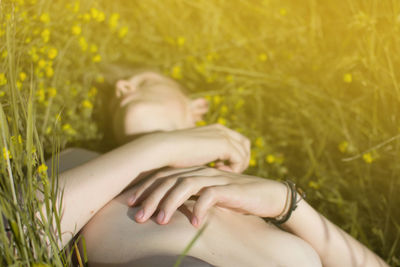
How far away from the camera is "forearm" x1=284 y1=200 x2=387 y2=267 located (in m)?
1.64

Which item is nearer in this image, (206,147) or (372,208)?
(206,147)

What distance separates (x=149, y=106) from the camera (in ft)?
6.26

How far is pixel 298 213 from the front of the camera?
5.36ft

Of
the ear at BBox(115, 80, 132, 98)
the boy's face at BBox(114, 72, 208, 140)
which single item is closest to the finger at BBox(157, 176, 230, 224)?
the boy's face at BBox(114, 72, 208, 140)

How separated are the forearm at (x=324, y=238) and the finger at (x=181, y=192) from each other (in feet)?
1.35

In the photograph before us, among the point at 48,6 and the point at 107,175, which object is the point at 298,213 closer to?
the point at 107,175

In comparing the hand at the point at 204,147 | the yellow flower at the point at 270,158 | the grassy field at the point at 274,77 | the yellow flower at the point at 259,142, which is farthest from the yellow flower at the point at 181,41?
the hand at the point at 204,147

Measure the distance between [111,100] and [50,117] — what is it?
43cm

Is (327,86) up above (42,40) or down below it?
below

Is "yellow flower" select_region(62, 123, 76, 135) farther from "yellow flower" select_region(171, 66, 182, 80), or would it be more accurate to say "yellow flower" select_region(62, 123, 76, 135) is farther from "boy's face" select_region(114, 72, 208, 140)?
"yellow flower" select_region(171, 66, 182, 80)

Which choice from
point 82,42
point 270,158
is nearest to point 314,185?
point 270,158

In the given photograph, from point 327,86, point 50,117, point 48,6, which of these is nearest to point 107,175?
point 50,117

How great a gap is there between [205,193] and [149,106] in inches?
25.9

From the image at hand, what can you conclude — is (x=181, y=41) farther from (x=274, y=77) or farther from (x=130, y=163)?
(x=130, y=163)
